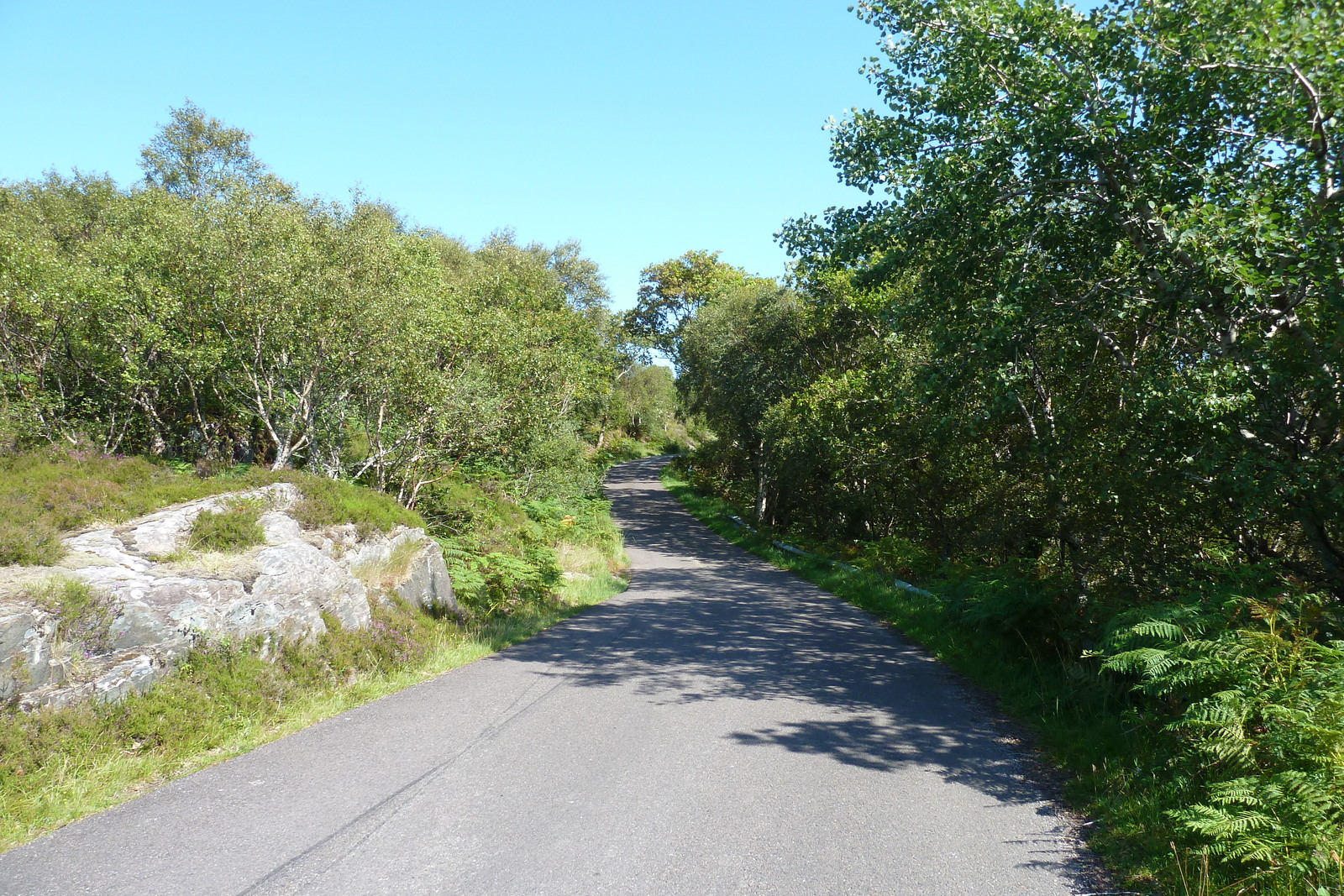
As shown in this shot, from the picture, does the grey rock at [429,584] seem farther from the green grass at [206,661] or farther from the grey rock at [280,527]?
the grey rock at [280,527]

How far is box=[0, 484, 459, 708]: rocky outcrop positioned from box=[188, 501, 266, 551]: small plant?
110 millimetres

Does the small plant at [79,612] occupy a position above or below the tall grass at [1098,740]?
above

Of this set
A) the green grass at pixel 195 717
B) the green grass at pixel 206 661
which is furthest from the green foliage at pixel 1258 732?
the green grass at pixel 206 661

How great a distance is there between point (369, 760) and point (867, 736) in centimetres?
417

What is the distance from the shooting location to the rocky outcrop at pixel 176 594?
607 centimetres

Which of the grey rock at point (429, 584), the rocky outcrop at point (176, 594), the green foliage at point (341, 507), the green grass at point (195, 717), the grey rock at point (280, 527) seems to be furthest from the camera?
the grey rock at point (429, 584)

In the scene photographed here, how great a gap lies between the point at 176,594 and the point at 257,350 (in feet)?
19.5

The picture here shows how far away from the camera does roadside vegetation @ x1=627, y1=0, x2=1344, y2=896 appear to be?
4.75 meters

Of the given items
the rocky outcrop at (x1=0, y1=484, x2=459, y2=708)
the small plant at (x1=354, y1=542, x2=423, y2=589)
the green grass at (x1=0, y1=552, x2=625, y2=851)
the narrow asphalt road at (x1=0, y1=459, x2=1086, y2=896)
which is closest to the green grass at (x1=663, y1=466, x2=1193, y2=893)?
the narrow asphalt road at (x1=0, y1=459, x2=1086, y2=896)

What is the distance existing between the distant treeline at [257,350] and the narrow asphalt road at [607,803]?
650 centimetres

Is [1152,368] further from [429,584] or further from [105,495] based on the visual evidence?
[105,495]

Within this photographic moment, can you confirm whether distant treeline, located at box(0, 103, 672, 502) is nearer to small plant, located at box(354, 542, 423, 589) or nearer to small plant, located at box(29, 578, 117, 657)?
small plant, located at box(354, 542, 423, 589)

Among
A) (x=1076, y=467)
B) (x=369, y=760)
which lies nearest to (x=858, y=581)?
(x=1076, y=467)

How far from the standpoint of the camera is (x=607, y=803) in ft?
17.4
